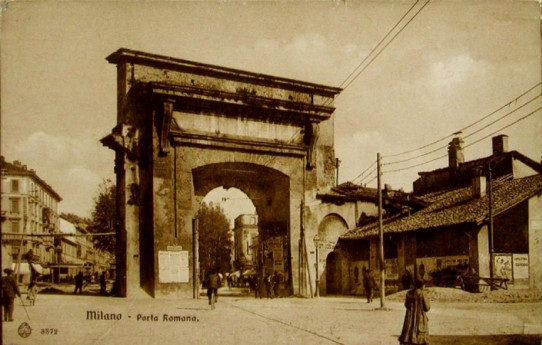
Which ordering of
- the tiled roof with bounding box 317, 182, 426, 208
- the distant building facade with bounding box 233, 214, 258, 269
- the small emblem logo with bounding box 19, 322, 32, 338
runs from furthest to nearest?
the distant building facade with bounding box 233, 214, 258, 269, the tiled roof with bounding box 317, 182, 426, 208, the small emblem logo with bounding box 19, 322, 32, 338

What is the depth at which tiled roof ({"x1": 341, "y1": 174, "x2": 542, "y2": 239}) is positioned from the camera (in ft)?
78.6

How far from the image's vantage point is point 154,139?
22.2 m

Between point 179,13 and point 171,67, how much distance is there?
10.3 metres

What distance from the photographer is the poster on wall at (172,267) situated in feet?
71.6

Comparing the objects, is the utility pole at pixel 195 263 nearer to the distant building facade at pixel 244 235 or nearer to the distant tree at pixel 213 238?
the distant tree at pixel 213 238

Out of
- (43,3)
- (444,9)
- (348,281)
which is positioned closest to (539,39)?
(444,9)

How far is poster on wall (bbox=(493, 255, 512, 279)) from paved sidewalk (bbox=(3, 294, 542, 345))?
4.18 meters

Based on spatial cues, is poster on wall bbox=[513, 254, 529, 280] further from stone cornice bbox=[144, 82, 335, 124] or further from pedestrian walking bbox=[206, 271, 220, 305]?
pedestrian walking bbox=[206, 271, 220, 305]

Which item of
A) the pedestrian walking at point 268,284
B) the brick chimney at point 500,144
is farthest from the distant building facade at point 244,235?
the pedestrian walking at point 268,284

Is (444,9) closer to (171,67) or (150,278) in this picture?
(171,67)

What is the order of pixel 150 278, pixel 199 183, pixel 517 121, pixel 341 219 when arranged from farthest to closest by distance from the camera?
pixel 341 219, pixel 199 183, pixel 150 278, pixel 517 121

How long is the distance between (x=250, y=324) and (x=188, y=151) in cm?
985

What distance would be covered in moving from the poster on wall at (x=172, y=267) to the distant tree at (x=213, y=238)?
975 inches

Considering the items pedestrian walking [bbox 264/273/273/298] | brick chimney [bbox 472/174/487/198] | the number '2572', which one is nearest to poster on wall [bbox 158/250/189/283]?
pedestrian walking [bbox 264/273/273/298]
